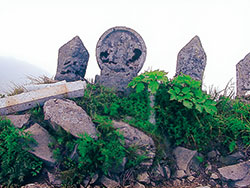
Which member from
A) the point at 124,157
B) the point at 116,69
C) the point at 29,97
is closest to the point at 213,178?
the point at 124,157

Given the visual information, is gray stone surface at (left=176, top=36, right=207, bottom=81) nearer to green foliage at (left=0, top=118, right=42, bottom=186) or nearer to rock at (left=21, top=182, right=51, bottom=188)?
green foliage at (left=0, top=118, right=42, bottom=186)

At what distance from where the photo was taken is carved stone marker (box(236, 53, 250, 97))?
7.77 m

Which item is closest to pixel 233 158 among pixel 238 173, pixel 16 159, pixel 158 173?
pixel 238 173

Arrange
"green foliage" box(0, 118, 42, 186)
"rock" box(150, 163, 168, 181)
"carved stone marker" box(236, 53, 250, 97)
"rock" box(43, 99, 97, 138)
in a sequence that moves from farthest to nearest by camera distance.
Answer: "carved stone marker" box(236, 53, 250, 97), "rock" box(150, 163, 168, 181), "rock" box(43, 99, 97, 138), "green foliage" box(0, 118, 42, 186)

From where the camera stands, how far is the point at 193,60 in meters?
7.27

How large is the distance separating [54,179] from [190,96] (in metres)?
3.52

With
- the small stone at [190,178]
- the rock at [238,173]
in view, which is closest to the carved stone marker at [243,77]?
the rock at [238,173]

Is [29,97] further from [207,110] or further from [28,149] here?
[207,110]

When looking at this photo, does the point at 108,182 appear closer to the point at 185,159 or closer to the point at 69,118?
the point at 69,118

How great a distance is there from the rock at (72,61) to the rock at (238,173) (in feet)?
15.6

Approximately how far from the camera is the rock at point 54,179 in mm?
4215

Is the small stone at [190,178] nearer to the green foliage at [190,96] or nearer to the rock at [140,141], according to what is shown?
the rock at [140,141]

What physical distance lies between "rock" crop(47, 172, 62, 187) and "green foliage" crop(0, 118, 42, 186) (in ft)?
0.82

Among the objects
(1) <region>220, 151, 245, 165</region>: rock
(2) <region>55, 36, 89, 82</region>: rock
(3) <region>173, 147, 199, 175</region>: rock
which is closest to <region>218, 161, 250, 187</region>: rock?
(1) <region>220, 151, 245, 165</region>: rock
